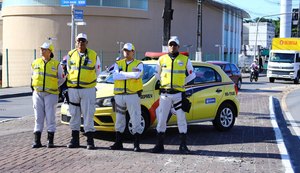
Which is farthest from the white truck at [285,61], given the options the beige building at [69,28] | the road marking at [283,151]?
the road marking at [283,151]

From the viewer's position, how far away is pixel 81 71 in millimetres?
7977

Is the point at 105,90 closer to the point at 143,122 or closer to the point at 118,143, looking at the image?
the point at 143,122

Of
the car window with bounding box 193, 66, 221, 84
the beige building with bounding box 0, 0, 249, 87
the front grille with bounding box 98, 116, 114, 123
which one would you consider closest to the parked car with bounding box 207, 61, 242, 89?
the beige building with bounding box 0, 0, 249, 87

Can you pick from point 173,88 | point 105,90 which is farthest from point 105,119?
point 173,88

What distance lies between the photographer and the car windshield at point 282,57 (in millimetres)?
35344

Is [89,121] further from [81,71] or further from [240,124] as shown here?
[240,124]

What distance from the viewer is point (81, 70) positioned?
7977 millimetres

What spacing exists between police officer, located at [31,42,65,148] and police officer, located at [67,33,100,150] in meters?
0.34

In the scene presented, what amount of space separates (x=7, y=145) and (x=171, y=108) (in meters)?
2.98

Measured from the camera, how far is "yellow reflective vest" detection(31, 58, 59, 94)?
8.16m

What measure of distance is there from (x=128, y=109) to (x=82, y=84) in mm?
878

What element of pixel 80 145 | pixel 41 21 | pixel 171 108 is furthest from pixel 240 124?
pixel 41 21

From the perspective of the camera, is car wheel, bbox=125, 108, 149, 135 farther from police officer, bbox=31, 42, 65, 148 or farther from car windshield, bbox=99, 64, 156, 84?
police officer, bbox=31, 42, 65, 148

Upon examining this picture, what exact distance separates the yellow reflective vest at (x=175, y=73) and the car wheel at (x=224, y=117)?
103 inches
